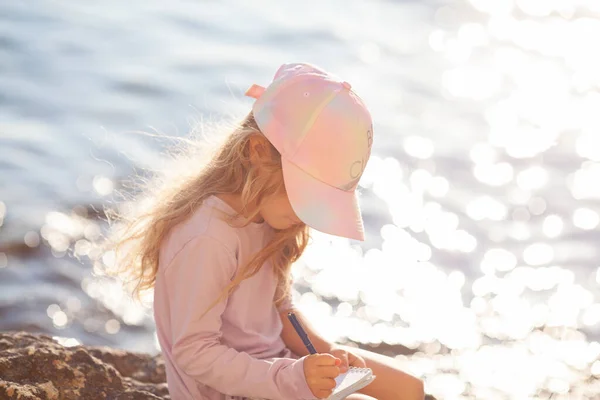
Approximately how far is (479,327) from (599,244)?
3.67ft

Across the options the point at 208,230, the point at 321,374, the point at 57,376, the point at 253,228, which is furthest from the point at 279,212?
the point at 57,376

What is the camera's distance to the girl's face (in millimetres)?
2467

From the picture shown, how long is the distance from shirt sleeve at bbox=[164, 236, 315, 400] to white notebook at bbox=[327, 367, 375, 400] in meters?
0.13

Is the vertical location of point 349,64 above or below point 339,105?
below

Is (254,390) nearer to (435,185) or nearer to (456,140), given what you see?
(435,185)

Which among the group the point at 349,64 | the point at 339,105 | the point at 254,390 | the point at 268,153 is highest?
the point at 339,105

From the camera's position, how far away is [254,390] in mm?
2393

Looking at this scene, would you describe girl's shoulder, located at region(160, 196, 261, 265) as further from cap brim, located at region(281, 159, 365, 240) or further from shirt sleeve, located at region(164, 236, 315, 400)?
cap brim, located at region(281, 159, 365, 240)

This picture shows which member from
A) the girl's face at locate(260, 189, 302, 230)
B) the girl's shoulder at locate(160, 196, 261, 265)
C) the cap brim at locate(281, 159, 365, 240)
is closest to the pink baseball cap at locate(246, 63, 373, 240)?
the cap brim at locate(281, 159, 365, 240)

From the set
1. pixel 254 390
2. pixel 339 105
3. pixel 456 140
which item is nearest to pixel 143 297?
pixel 254 390

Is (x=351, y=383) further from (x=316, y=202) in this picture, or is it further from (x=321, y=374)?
(x=316, y=202)

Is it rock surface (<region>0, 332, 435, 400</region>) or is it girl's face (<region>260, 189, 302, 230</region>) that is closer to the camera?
girl's face (<region>260, 189, 302, 230</region>)

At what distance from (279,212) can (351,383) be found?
0.49 meters

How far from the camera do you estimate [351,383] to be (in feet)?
7.50
